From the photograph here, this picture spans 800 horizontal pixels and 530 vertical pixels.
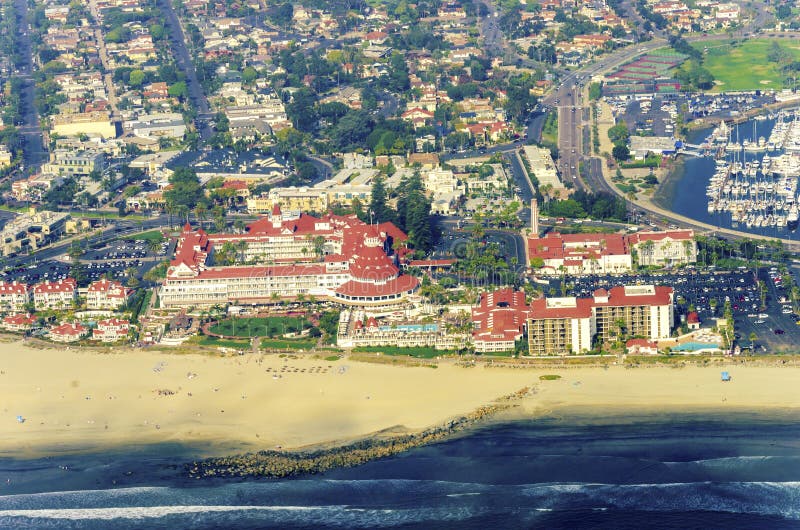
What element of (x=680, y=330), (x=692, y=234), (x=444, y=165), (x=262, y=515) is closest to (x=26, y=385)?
(x=262, y=515)

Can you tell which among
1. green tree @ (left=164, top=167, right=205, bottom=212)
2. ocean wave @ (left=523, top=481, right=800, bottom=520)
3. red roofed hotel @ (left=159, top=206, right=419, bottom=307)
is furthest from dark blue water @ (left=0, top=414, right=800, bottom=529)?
green tree @ (left=164, top=167, right=205, bottom=212)

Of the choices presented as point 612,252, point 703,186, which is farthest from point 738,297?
point 703,186

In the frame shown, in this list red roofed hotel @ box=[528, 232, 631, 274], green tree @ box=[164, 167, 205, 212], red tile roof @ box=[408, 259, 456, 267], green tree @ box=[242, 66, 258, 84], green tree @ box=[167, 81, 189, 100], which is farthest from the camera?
green tree @ box=[242, 66, 258, 84]

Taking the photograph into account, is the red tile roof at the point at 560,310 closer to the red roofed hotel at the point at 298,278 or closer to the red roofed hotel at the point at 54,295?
the red roofed hotel at the point at 298,278

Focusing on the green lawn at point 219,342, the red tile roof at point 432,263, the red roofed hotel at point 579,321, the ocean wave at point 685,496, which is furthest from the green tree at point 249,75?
the ocean wave at point 685,496

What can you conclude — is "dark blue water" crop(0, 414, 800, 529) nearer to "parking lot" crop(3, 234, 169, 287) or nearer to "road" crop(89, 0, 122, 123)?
"parking lot" crop(3, 234, 169, 287)

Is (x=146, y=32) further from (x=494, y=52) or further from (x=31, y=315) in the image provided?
(x=31, y=315)
